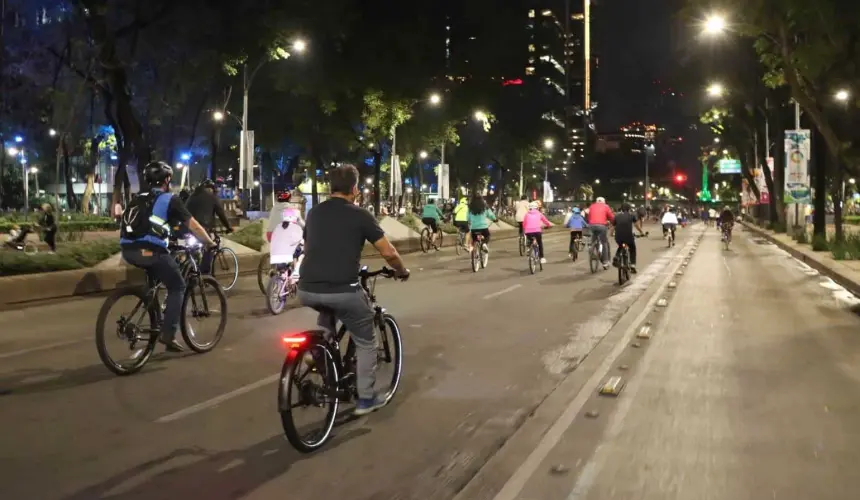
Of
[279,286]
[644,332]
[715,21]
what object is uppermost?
A: [715,21]

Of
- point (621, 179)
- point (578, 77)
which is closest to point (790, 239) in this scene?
point (621, 179)

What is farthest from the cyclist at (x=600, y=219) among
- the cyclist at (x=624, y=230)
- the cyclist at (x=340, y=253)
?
the cyclist at (x=340, y=253)

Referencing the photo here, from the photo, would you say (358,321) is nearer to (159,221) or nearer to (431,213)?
(159,221)

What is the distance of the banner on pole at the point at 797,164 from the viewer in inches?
1201

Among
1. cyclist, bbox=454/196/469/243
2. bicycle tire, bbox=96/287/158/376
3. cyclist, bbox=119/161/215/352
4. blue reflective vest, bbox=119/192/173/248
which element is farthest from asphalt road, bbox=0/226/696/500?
cyclist, bbox=454/196/469/243

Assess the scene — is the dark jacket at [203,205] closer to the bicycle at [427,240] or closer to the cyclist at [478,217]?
the cyclist at [478,217]

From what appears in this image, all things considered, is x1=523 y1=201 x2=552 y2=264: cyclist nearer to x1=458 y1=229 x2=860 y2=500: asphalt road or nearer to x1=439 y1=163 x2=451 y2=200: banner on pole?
x1=458 y1=229 x2=860 y2=500: asphalt road

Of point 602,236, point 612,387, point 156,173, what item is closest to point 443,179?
point 602,236

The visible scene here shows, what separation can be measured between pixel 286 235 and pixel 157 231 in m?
3.99

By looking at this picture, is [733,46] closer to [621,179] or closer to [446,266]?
[446,266]

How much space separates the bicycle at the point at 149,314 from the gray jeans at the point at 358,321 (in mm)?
2626

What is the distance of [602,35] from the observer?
176 meters

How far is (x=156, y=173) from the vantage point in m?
7.85

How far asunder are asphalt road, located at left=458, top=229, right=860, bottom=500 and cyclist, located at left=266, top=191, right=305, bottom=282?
4.53 metres
